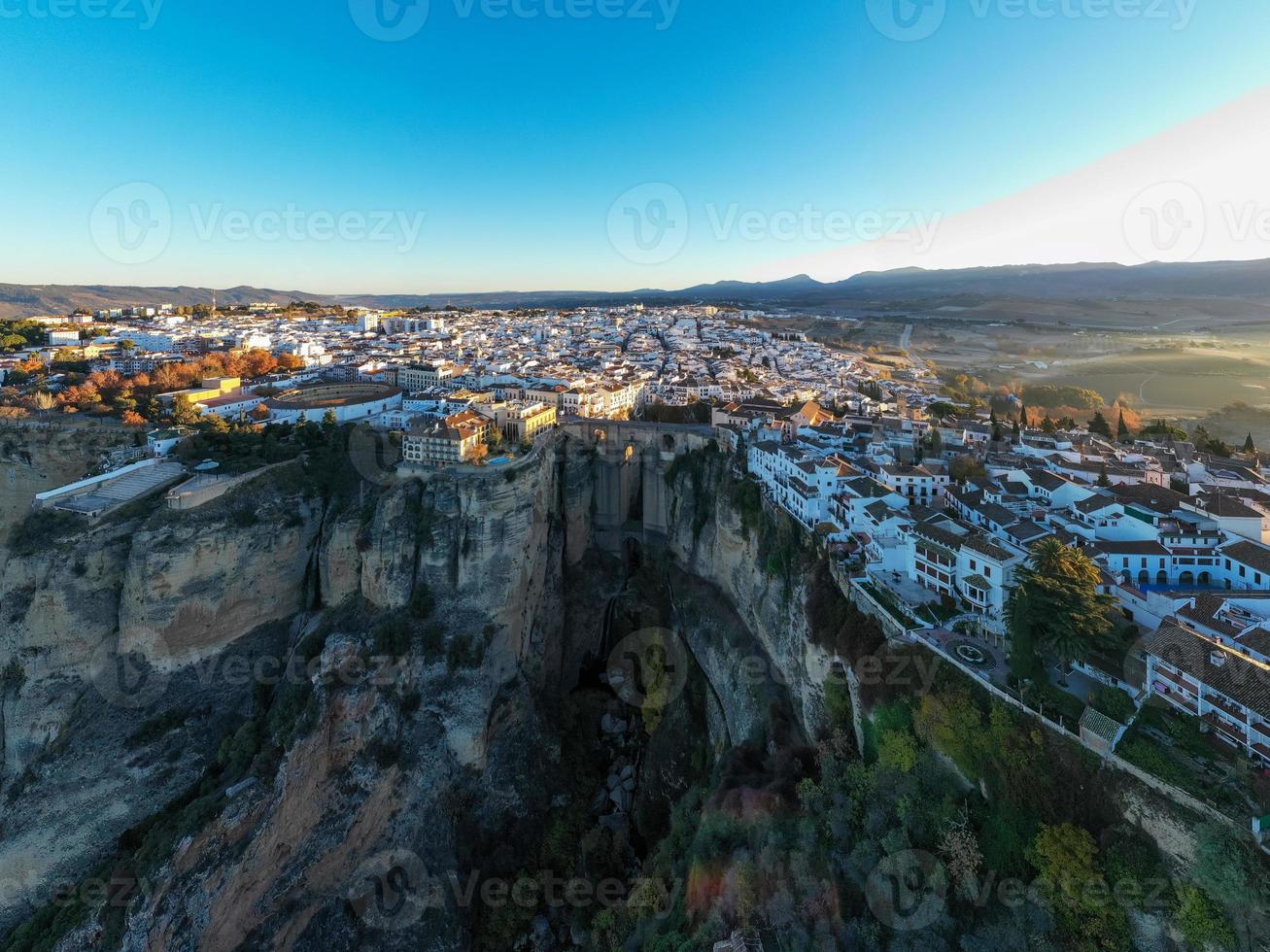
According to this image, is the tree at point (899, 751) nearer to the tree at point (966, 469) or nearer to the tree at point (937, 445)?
the tree at point (966, 469)

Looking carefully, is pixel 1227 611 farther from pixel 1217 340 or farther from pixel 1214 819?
pixel 1217 340

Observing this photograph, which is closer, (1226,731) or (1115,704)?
(1226,731)

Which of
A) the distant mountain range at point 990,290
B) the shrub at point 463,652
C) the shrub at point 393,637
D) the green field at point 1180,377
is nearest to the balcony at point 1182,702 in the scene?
the shrub at point 463,652

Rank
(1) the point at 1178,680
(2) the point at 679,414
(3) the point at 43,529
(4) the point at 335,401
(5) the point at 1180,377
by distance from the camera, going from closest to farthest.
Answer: (1) the point at 1178,680, (3) the point at 43,529, (2) the point at 679,414, (4) the point at 335,401, (5) the point at 1180,377

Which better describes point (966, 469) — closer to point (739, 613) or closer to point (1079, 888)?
point (739, 613)

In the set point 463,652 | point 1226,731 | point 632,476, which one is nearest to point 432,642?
point 463,652

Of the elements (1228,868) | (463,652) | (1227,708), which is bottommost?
(463,652)

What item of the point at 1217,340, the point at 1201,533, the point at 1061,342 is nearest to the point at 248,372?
the point at 1201,533
